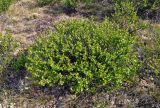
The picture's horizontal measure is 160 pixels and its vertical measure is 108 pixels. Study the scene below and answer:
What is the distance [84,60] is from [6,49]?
1629mm

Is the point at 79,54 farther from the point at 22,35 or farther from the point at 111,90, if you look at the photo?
the point at 22,35

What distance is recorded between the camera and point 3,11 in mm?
8555

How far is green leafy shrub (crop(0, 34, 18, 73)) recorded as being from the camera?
6.74 metres

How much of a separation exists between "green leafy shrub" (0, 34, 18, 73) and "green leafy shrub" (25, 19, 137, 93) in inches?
23.3

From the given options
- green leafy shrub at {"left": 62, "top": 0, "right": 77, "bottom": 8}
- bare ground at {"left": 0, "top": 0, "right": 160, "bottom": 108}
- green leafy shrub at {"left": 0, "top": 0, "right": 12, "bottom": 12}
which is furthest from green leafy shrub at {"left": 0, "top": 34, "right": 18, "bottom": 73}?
green leafy shrub at {"left": 62, "top": 0, "right": 77, "bottom": 8}

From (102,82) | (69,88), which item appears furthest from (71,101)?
(102,82)

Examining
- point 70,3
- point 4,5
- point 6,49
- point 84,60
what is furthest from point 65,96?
point 4,5

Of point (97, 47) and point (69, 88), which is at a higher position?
point (97, 47)

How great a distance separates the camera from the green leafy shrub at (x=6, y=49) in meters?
6.74

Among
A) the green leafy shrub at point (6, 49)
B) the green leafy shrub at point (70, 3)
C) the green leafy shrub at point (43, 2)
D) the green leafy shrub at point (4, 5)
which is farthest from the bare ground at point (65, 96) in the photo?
the green leafy shrub at point (43, 2)

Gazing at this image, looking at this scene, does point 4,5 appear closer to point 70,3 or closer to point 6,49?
point 70,3

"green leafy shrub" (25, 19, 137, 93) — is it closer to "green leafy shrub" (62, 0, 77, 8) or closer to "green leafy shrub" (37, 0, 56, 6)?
"green leafy shrub" (62, 0, 77, 8)

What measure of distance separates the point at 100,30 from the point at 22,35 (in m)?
2.08

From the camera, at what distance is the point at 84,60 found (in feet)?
19.9
